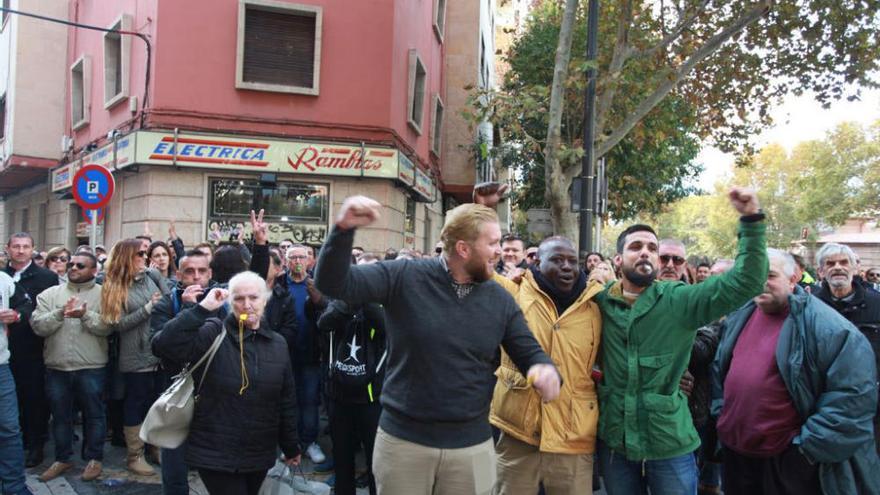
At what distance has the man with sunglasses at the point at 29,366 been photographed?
19.7 ft

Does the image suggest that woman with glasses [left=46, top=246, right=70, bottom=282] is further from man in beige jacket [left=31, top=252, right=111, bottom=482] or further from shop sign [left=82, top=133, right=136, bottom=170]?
shop sign [left=82, top=133, right=136, bottom=170]

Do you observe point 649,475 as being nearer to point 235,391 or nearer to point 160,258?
point 235,391

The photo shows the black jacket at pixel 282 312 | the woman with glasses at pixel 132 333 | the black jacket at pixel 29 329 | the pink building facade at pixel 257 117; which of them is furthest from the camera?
the pink building facade at pixel 257 117

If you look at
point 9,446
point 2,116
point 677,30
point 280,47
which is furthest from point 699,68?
point 2,116

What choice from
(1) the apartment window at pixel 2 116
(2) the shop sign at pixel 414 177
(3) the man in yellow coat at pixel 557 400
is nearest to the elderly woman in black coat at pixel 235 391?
(3) the man in yellow coat at pixel 557 400

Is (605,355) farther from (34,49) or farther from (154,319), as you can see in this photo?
(34,49)

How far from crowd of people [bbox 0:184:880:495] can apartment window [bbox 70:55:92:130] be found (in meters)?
12.2

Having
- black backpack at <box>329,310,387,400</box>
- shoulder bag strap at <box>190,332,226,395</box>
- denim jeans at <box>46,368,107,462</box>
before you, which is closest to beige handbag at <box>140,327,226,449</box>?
shoulder bag strap at <box>190,332,226,395</box>

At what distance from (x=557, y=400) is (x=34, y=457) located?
16.9 ft

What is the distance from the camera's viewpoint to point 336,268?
8.38 feet

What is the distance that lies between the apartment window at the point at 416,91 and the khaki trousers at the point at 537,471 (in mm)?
11209

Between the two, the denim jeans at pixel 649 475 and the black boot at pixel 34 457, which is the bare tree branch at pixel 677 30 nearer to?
the denim jeans at pixel 649 475

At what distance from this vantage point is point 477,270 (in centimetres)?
290

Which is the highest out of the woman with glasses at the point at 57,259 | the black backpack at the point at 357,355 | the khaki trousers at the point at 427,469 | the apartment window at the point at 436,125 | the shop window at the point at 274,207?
the apartment window at the point at 436,125
